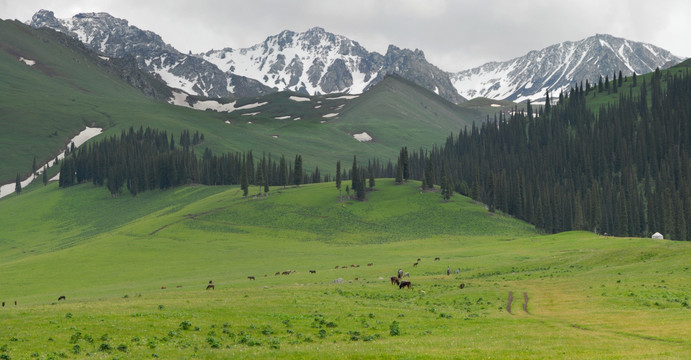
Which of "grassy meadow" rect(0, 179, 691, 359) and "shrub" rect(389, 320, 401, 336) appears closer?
"grassy meadow" rect(0, 179, 691, 359)

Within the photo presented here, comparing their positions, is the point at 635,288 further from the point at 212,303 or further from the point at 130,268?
the point at 130,268

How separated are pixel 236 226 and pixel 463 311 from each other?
11217cm

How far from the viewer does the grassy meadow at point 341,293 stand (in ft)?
98.6

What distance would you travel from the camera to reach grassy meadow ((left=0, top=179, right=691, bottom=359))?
30.0 metres

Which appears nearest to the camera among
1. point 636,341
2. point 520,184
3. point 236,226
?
point 636,341

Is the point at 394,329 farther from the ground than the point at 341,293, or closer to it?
farther from the ground

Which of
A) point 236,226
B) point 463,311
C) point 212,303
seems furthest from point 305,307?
point 236,226

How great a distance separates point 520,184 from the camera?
18350cm

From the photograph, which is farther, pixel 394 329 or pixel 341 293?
pixel 341 293

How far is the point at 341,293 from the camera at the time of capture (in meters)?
54.7

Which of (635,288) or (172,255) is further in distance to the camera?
(172,255)

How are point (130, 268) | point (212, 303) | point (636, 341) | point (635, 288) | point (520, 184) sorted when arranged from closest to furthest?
point (636, 341) < point (212, 303) < point (635, 288) < point (130, 268) < point (520, 184)

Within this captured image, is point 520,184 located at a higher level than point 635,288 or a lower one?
higher

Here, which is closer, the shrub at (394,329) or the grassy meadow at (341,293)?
the grassy meadow at (341,293)
